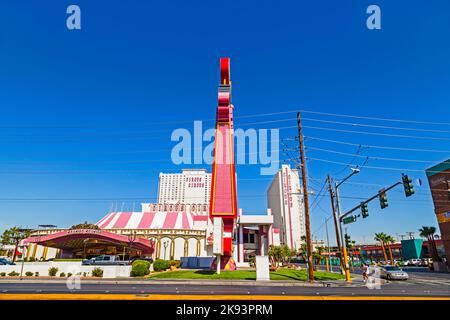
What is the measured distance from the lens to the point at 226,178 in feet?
120

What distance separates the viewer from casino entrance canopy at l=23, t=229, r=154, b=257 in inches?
2034

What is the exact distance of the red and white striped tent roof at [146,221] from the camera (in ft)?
224

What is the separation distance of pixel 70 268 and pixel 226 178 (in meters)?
22.7

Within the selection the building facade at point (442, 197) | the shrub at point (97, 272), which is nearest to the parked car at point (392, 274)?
the building facade at point (442, 197)

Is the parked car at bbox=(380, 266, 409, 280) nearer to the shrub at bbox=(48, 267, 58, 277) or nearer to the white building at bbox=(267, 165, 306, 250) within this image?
the shrub at bbox=(48, 267, 58, 277)

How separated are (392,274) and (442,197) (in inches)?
989

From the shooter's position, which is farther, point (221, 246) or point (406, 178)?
point (221, 246)

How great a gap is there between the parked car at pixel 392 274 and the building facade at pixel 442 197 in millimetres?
21971

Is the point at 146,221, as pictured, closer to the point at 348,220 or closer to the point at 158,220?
the point at 158,220

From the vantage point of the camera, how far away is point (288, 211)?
154250mm

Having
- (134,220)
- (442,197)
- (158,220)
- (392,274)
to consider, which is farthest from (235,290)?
(134,220)

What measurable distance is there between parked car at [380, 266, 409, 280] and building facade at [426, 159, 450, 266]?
2197cm
